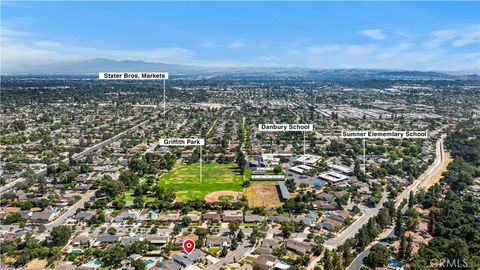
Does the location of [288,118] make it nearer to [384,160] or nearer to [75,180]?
[384,160]

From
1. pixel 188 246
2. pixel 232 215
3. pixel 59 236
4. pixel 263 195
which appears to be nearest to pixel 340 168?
pixel 263 195

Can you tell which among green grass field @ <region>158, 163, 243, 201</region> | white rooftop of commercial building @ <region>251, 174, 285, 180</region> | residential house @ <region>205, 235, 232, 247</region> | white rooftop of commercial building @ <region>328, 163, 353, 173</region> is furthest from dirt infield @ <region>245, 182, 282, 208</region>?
white rooftop of commercial building @ <region>328, 163, 353, 173</region>

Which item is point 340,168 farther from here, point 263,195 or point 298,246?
point 298,246

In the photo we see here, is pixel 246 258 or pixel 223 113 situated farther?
pixel 223 113

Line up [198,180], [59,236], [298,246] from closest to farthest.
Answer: [298,246] < [59,236] < [198,180]

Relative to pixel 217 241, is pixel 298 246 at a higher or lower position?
higher

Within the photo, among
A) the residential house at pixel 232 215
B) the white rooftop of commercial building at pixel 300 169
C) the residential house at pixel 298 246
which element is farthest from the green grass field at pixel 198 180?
the residential house at pixel 298 246

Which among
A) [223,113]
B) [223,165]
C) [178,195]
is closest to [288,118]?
[223,113]

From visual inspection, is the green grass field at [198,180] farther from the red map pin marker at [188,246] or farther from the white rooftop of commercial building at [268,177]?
the red map pin marker at [188,246]
